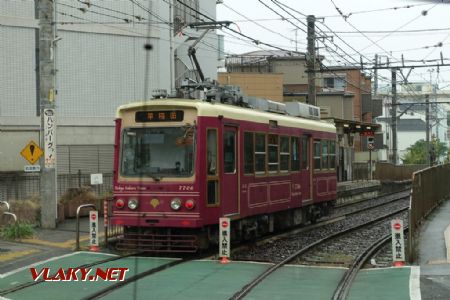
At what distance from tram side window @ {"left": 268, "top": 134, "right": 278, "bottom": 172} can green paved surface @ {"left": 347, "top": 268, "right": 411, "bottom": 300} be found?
4018mm

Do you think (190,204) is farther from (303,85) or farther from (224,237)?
(303,85)

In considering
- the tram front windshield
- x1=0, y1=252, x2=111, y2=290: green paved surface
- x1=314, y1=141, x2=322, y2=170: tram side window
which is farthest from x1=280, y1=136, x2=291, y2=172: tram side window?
x1=0, y1=252, x2=111, y2=290: green paved surface

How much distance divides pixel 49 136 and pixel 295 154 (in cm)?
599

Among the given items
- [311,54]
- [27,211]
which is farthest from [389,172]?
[27,211]

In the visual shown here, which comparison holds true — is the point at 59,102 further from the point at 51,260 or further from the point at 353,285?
the point at 353,285

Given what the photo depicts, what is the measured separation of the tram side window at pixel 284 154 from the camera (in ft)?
47.9

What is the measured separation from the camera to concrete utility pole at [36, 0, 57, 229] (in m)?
14.5

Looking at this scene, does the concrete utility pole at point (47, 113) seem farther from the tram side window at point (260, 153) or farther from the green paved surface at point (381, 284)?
the green paved surface at point (381, 284)

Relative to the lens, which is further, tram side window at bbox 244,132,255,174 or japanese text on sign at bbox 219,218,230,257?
tram side window at bbox 244,132,255,174

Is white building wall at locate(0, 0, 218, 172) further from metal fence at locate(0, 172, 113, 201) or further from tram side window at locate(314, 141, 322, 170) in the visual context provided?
tram side window at locate(314, 141, 322, 170)

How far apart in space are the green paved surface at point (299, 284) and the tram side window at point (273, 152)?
361 cm

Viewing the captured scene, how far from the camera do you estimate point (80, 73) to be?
22.8 m

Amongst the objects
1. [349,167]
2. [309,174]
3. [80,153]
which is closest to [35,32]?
[80,153]

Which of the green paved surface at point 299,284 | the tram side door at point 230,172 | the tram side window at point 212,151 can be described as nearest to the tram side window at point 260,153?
the tram side door at point 230,172
